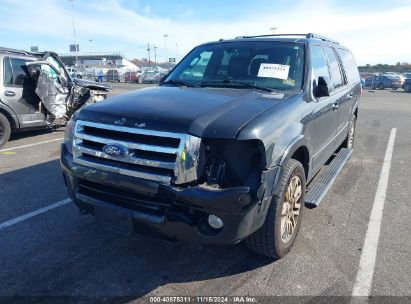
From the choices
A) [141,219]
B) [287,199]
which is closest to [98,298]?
[141,219]

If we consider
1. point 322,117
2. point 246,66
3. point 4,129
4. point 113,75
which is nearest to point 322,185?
point 322,117

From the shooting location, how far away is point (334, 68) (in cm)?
527

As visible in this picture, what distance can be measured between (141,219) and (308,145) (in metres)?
1.88

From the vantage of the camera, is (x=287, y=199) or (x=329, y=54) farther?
(x=329, y=54)

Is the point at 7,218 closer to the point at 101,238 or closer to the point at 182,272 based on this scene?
the point at 101,238

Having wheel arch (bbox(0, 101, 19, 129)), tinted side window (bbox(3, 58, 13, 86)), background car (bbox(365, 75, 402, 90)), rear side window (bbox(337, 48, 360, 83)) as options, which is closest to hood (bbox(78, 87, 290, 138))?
rear side window (bbox(337, 48, 360, 83))

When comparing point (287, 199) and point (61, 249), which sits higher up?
point (287, 199)

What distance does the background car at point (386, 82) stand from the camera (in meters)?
35.2

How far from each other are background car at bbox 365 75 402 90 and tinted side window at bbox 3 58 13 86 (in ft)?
117

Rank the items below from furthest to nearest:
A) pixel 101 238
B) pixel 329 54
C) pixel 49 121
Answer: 1. pixel 49 121
2. pixel 329 54
3. pixel 101 238

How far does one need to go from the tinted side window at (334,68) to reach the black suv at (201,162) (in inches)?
51.8

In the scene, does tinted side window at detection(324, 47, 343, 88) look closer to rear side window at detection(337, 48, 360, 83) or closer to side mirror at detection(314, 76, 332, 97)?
rear side window at detection(337, 48, 360, 83)

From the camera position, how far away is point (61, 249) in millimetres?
3564

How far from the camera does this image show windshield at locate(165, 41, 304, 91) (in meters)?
4.02
